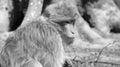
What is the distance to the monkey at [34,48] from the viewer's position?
455 centimetres

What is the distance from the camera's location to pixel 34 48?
465 centimetres

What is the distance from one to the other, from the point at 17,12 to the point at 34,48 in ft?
12.8

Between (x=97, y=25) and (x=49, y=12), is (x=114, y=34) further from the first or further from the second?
(x=49, y=12)

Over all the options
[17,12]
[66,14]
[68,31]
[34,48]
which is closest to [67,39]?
[68,31]

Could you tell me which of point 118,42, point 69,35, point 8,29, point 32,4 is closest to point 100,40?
point 118,42

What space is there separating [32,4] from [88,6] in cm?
156

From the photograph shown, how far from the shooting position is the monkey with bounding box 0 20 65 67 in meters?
4.55

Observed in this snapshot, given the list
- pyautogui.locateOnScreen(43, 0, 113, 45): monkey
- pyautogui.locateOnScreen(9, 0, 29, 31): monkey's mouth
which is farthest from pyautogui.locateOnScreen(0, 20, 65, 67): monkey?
Result: pyautogui.locateOnScreen(9, 0, 29, 31): monkey's mouth

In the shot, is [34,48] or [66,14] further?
[66,14]

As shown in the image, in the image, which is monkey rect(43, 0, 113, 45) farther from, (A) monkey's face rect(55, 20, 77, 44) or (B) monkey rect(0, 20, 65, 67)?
(B) monkey rect(0, 20, 65, 67)

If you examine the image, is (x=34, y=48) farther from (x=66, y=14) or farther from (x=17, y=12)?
(x=17, y=12)

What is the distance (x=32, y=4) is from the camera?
23.9 ft

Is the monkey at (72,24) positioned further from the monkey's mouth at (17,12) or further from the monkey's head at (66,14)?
the monkey's mouth at (17,12)

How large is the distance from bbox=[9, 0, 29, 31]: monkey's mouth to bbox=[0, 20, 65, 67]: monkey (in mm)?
3473
